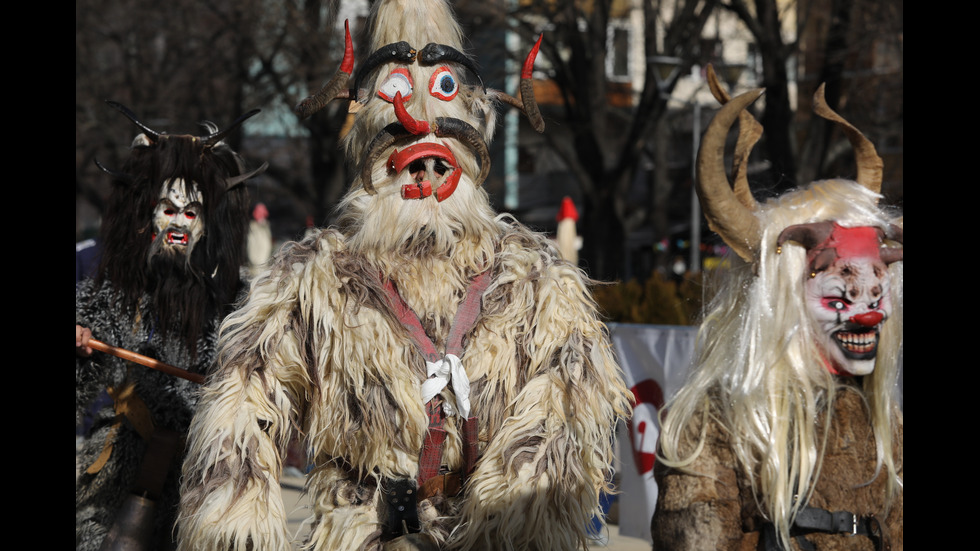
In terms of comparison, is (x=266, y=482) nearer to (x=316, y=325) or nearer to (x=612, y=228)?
(x=316, y=325)

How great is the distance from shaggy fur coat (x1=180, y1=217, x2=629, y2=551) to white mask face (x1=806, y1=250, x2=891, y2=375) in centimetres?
92

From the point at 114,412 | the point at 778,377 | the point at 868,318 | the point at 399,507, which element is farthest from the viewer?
the point at 114,412

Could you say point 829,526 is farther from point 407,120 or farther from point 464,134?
point 407,120

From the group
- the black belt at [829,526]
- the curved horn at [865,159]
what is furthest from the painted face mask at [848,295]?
the black belt at [829,526]

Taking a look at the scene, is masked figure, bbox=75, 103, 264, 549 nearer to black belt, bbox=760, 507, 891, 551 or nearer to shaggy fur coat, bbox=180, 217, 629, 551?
shaggy fur coat, bbox=180, 217, 629, 551

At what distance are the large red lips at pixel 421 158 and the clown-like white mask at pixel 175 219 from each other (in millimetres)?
1332

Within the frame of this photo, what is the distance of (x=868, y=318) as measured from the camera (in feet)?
11.2

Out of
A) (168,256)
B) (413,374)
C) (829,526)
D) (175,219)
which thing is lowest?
(829,526)

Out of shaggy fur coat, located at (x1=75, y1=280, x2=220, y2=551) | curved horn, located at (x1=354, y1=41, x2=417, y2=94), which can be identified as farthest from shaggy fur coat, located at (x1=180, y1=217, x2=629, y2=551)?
shaggy fur coat, located at (x1=75, y1=280, x2=220, y2=551)

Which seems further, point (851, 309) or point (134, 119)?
point (134, 119)

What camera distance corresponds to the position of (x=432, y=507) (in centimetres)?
285

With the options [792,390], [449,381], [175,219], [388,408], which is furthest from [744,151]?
[175,219]

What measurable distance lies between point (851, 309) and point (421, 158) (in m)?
1.56
